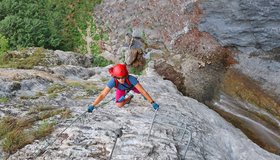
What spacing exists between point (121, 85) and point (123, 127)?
1279mm

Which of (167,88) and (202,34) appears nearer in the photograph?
(167,88)

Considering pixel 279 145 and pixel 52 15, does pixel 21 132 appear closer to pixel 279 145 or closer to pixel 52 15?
pixel 279 145

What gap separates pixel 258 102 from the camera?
1744cm

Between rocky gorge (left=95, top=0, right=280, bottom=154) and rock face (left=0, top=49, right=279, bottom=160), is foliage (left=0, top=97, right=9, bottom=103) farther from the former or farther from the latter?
rocky gorge (left=95, top=0, right=280, bottom=154)

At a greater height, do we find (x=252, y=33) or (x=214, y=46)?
(x=252, y=33)

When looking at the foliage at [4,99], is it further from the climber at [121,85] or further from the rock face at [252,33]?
the rock face at [252,33]

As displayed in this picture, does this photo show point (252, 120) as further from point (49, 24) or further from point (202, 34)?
point (49, 24)

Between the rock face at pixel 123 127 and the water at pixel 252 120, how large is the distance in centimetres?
326

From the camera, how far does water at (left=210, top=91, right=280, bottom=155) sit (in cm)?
1580

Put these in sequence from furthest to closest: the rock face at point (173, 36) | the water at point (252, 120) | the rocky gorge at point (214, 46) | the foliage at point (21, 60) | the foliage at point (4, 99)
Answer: the rock face at point (173, 36)
the rocky gorge at point (214, 46)
the water at point (252, 120)
the foliage at point (21, 60)
the foliage at point (4, 99)

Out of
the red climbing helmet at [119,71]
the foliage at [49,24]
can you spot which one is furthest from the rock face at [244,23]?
the red climbing helmet at [119,71]

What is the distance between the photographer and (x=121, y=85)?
10203 mm

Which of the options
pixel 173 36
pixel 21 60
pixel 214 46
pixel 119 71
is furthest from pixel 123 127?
pixel 173 36

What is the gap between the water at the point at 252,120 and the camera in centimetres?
1580
